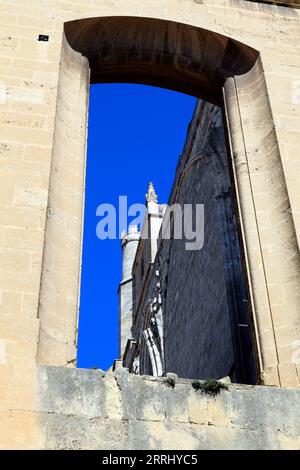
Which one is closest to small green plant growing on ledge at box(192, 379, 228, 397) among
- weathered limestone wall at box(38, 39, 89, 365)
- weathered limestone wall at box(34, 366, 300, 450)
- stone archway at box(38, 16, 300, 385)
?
weathered limestone wall at box(34, 366, 300, 450)

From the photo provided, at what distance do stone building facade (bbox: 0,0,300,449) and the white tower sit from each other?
24.7 m

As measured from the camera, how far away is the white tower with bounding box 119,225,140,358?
32.2 m

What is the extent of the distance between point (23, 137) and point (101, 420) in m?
2.61

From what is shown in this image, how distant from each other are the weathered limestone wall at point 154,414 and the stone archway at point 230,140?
42cm

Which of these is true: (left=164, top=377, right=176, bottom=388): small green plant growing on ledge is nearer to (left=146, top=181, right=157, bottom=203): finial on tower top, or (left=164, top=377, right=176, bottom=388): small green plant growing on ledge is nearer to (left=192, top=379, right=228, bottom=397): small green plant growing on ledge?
(left=192, top=379, right=228, bottom=397): small green plant growing on ledge

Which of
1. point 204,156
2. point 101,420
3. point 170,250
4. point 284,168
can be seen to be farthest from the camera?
point 170,250

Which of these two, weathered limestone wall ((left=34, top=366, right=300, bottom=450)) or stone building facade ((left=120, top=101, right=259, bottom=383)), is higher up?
stone building facade ((left=120, top=101, right=259, bottom=383))

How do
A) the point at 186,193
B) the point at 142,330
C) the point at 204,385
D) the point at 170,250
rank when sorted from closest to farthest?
the point at 204,385, the point at 186,193, the point at 170,250, the point at 142,330

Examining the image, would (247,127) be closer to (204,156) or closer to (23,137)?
(23,137)

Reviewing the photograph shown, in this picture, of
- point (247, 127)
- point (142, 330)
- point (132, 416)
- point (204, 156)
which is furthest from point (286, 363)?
point (142, 330)

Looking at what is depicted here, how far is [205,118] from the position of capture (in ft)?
51.5

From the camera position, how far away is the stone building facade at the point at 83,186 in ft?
15.4

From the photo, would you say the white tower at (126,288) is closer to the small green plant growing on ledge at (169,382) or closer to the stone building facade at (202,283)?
the stone building facade at (202,283)

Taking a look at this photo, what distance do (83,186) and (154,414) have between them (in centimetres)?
231
